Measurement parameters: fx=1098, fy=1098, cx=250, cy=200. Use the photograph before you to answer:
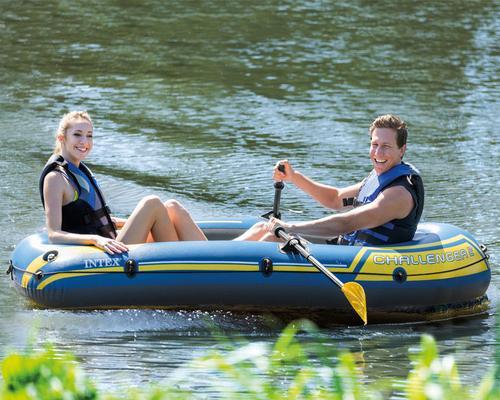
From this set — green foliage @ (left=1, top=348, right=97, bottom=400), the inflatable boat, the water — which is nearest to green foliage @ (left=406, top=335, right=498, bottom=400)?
green foliage @ (left=1, top=348, right=97, bottom=400)

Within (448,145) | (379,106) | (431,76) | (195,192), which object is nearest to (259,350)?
(195,192)

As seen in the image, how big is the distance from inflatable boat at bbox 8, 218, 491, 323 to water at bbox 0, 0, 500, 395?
0.37ft

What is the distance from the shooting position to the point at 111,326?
5.74 m

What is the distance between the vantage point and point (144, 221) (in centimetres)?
605

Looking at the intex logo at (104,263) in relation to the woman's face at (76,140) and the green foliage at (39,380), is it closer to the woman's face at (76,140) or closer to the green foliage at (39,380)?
the woman's face at (76,140)

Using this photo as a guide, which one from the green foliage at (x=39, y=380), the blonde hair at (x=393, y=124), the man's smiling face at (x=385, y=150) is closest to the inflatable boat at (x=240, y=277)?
the man's smiling face at (x=385, y=150)

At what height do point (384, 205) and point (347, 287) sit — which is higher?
point (384, 205)

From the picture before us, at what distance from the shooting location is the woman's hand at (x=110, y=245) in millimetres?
5782

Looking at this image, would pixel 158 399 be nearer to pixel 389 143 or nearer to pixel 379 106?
pixel 389 143

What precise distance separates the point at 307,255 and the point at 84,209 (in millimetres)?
1289

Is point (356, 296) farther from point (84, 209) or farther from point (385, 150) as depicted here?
point (84, 209)

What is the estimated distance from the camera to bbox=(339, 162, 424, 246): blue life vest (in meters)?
5.87

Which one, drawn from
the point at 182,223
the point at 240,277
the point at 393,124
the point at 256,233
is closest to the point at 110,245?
the point at 182,223

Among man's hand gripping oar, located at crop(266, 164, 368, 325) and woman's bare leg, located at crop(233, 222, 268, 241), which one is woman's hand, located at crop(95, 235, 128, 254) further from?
man's hand gripping oar, located at crop(266, 164, 368, 325)
